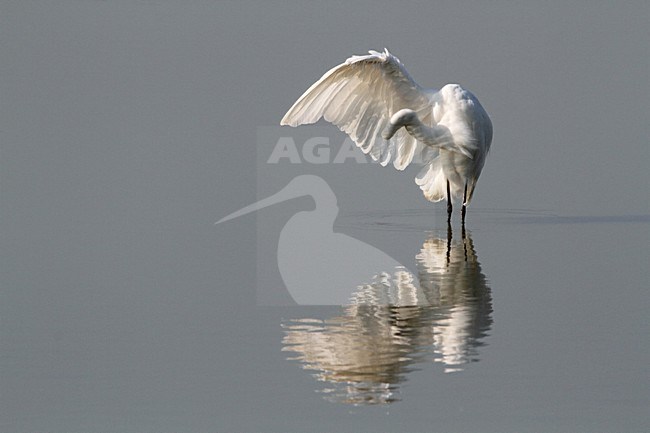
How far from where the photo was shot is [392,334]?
402 inches

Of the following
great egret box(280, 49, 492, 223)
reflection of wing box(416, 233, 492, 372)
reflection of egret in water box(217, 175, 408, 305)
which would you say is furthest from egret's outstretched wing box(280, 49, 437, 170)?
reflection of wing box(416, 233, 492, 372)

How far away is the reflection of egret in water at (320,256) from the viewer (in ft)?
41.2

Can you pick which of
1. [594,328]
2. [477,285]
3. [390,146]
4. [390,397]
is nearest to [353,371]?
[390,397]

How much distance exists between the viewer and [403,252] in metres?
14.9

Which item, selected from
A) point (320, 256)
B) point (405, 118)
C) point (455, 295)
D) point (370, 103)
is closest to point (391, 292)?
point (455, 295)

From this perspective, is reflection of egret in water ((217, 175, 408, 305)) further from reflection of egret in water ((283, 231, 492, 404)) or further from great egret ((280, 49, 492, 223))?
great egret ((280, 49, 492, 223))

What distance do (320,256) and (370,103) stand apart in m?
3.65

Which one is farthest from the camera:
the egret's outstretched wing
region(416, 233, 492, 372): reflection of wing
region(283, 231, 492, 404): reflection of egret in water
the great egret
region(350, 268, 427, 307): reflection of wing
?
the egret's outstretched wing

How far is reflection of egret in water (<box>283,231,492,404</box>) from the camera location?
8852mm

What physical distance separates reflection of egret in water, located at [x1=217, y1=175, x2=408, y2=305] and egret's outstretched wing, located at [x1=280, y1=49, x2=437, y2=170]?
3.42 feet

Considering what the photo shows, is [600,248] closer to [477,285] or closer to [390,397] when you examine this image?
[477,285]

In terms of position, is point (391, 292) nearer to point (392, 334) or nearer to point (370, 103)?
point (392, 334)

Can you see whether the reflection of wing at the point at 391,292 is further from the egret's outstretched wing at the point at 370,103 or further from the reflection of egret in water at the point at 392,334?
the egret's outstretched wing at the point at 370,103

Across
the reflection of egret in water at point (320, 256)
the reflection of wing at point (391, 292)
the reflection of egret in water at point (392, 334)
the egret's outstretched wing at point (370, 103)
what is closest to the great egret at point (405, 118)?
the egret's outstretched wing at point (370, 103)
